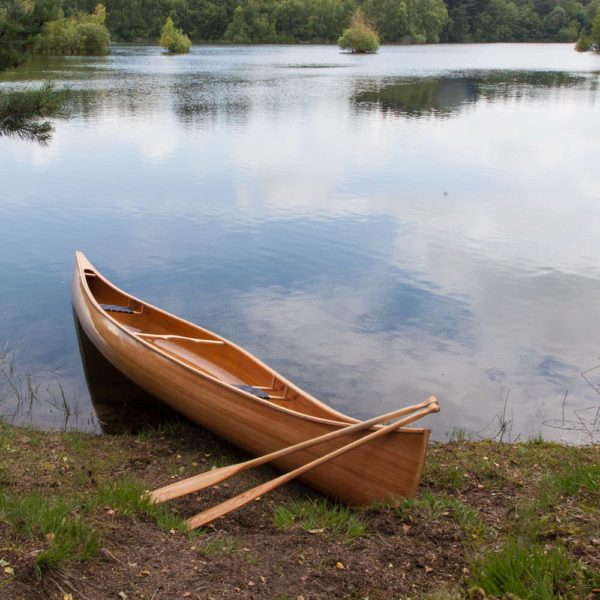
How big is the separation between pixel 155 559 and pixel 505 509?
2.56 m

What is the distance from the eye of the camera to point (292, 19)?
368 feet

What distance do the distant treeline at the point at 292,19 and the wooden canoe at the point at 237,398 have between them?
9707cm

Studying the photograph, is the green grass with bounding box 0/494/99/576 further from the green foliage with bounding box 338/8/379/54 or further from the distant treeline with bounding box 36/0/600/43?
the distant treeline with bounding box 36/0/600/43

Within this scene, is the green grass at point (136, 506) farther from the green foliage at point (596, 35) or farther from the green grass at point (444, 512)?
the green foliage at point (596, 35)

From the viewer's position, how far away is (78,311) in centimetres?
1005

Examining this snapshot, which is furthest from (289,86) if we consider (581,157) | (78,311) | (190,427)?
(190,427)

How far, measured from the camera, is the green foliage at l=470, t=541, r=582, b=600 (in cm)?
363

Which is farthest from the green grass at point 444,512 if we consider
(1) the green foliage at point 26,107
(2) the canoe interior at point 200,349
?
(1) the green foliage at point 26,107

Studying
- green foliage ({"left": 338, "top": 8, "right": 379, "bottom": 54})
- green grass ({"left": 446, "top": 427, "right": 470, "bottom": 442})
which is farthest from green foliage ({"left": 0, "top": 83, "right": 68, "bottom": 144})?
green foliage ({"left": 338, "top": 8, "right": 379, "bottom": 54})

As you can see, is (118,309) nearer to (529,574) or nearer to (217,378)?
(217,378)

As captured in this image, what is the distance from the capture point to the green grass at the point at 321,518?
16.4ft

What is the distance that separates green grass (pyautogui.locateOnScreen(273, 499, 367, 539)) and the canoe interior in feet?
2.77

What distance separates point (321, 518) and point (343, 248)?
929cm

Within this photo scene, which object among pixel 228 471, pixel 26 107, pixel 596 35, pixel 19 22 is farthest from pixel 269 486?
pixel 596 35
